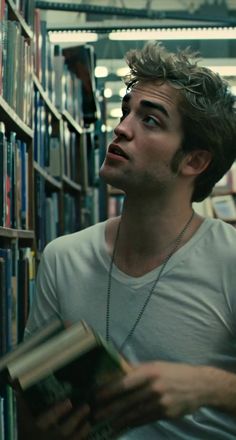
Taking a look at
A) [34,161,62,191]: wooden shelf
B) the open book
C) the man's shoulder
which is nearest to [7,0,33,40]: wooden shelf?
[34,161,62,191]: wooden shelf

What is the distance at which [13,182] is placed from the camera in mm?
2371

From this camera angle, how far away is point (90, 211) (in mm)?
5059

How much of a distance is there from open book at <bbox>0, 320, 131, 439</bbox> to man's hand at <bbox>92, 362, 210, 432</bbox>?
2cm

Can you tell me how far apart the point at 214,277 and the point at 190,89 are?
1.57 ft

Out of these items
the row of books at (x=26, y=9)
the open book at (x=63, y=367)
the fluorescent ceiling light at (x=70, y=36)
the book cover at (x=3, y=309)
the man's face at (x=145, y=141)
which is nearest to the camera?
the open book at (x=63, y=367)

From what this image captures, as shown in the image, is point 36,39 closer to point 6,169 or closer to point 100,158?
point 6,169

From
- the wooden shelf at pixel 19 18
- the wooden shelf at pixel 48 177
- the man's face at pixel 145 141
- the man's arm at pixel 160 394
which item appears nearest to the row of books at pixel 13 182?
the wooden shelf at pixel 48 177

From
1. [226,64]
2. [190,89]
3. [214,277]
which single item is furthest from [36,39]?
[226,64]

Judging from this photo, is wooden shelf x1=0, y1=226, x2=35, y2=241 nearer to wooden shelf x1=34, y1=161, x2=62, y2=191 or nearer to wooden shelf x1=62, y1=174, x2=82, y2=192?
wooden shelf x1=34, y1=161, x2=62, y2=191

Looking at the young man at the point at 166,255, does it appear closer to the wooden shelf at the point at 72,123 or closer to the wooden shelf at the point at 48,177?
the wooden shelf at the point at 48,177

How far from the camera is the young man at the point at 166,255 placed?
1570mm

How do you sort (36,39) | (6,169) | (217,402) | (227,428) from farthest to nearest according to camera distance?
1. (36,39)
2. (6,169)
3. (227,428)
4. (217,402)

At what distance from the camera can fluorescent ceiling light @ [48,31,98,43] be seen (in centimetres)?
594

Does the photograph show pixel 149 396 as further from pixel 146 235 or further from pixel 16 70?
pixel 16 70
